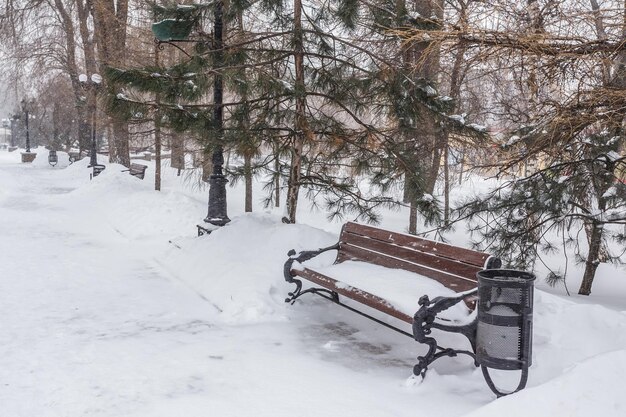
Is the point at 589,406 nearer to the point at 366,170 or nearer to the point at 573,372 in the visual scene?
the point at 573,372

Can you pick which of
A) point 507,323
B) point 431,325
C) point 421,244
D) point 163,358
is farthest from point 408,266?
point 163,358

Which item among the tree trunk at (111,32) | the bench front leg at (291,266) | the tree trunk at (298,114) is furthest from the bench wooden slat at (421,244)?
the tree trunk at (111,32)

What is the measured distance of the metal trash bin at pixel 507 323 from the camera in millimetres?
3865

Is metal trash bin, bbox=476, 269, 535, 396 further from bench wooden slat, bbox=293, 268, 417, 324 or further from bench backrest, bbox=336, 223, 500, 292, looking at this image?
bench wooden slat, bbox=293, 268, 417, 324

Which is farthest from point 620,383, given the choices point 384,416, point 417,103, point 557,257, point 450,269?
point 557,257

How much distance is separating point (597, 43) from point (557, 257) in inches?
418

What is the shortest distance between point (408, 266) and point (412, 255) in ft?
0.40

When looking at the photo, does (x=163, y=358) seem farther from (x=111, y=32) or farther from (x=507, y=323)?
(x=111, y=32)

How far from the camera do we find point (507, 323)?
3.88 meters

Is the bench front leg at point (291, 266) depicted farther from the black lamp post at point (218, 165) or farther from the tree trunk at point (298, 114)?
the black lamp post at point (218, 165)

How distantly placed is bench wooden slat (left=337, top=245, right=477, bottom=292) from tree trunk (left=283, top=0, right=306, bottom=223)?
167 cm

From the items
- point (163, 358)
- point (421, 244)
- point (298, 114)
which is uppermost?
point (298, 114)

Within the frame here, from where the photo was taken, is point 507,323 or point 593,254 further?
point 593,254

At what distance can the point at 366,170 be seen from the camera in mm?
7816
